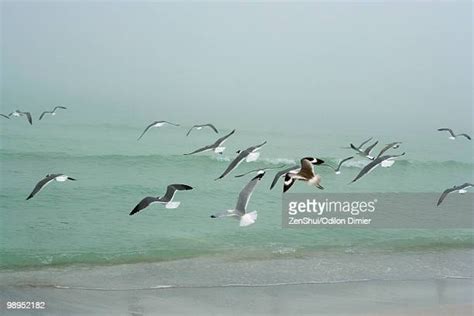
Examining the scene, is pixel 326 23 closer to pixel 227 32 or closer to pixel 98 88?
pixel 227 32

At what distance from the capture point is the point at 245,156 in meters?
3.14

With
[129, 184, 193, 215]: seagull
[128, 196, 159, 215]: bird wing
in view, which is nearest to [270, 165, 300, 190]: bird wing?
[129, 184, 193, 215]: seagull

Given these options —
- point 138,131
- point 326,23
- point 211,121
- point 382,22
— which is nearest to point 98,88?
point 138,131

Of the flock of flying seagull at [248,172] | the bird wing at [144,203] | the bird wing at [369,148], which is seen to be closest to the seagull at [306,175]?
the flock of flying seagull at [248,172]

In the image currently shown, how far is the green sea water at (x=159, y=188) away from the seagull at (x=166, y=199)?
0.09 feet

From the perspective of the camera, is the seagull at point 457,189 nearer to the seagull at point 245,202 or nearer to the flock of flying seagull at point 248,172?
the flock of flying seagull at point 248,172

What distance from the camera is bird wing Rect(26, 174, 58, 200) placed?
3062 millimetres

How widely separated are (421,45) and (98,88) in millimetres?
1355

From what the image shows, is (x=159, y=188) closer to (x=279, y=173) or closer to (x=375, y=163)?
(x=279, y=173)

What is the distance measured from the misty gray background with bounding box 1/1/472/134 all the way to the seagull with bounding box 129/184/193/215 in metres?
0.30

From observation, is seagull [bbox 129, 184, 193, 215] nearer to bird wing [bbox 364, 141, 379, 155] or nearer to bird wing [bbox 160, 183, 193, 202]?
bird wing [bbox 160, 183, 193, 202]

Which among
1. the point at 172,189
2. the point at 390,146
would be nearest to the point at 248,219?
the point at 172,189

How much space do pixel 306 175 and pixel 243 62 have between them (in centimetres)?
53

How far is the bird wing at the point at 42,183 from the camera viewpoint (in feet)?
10.0
